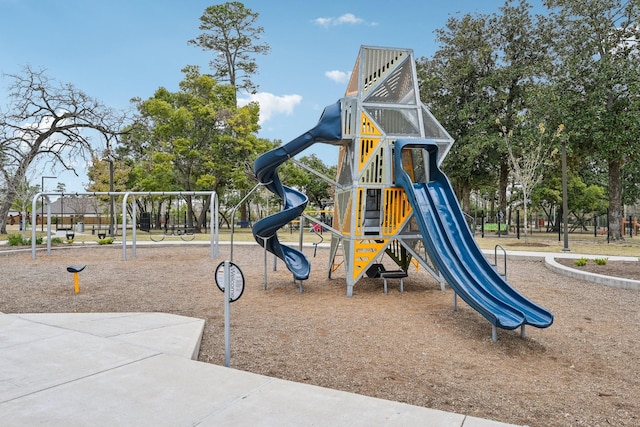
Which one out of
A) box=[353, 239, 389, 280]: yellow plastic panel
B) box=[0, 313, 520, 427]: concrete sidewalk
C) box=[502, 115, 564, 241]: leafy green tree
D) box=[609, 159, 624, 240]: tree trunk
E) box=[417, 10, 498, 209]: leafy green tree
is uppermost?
box=[417, 10, 498, 209]: leafy green tree

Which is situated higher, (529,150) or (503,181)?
(529,150)

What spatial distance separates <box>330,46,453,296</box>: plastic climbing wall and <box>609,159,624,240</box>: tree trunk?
1959 cm

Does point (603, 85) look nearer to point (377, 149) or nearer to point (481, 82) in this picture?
point (481, 82)

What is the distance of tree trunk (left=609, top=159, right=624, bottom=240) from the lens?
2470 cm

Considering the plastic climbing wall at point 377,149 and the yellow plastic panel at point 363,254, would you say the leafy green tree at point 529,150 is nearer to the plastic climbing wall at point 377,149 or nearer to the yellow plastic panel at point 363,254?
the plastic climbing wall at point 377,149

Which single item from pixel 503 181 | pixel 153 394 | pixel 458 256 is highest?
pixel 503 181

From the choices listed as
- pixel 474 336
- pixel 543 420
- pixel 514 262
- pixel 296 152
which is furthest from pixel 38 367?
pixel 514 262

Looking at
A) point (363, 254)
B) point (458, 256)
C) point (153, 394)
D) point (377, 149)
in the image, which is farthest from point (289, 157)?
point (153, 394)

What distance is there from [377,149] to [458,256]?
121 inches

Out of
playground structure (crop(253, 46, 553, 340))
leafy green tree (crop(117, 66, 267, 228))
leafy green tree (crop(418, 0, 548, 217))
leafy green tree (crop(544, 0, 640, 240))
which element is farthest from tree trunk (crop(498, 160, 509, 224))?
playground structure (crop(253, 46, 553, 340))

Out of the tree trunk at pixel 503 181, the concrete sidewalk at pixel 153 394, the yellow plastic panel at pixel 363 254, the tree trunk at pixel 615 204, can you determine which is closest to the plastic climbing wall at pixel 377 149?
the yellow plastic panel at pixel 363 254

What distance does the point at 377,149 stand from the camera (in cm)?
966

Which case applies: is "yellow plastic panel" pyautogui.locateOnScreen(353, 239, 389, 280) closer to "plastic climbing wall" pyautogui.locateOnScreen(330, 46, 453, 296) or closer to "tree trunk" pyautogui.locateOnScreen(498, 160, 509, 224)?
"plastic climbing wall" pyautogui.locateOnScreen(330, 46, 453, 296)

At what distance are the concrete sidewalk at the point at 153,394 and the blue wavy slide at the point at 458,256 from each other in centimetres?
326
